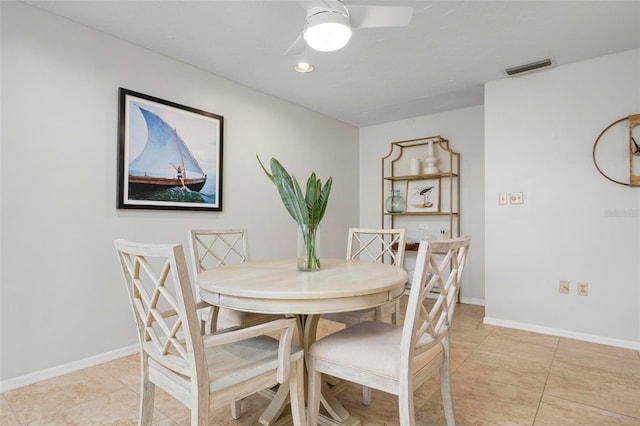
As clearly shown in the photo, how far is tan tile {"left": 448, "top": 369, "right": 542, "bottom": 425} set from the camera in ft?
5.69

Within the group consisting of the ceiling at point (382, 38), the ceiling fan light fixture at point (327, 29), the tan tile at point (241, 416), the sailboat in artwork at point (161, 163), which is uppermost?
the ceiling at point (382, 38)

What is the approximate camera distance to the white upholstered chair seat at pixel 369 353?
1.26 meters

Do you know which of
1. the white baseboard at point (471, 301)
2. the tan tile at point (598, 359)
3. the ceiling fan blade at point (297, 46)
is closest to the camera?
the ceiling fan blade at point (297, 46)

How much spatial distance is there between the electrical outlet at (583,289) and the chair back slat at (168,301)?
3.17m

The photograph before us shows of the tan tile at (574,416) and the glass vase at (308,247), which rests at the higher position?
the glass vase at (308,247)

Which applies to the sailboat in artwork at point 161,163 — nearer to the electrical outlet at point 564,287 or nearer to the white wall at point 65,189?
the white wall at point 65,189

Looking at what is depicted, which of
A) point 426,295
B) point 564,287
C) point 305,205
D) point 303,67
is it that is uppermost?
point 303,67

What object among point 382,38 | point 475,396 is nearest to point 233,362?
point 475,396

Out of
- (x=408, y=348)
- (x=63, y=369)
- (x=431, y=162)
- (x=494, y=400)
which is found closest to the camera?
(x=408, y=348)

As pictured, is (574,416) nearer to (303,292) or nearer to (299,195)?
(303,292)

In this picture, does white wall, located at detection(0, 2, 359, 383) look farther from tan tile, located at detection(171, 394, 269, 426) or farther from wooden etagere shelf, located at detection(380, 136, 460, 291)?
wooden etagere shelf, located at detection(380, 136, 460, 291)

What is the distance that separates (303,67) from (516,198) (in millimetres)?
2289

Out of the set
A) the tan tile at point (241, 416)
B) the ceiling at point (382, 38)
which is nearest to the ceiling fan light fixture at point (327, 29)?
the ceiling at point (382, 38)

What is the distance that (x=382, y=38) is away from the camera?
248cm
